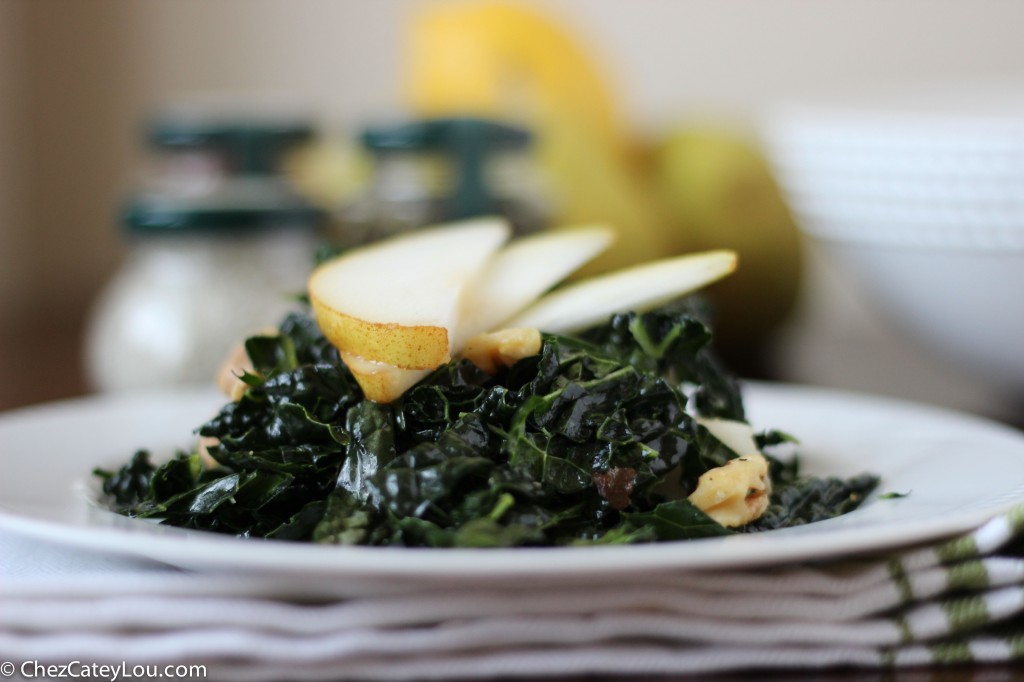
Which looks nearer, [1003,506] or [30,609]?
[30,609]

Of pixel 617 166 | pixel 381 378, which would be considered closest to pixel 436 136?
pixel 617 166

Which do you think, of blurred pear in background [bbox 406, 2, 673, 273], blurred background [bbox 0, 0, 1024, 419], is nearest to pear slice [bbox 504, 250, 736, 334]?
blurred background [bbox 0, 0, 1024, 419]

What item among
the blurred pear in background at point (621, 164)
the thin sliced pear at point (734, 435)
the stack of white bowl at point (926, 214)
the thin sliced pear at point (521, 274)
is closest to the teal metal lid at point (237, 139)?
the blurred pear in background at point (621, 164)

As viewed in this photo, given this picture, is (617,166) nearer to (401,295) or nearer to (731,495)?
(401,295)

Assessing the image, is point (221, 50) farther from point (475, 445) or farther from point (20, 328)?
point (475, 445)

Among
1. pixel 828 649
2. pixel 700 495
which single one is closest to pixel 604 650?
pixel 828 649

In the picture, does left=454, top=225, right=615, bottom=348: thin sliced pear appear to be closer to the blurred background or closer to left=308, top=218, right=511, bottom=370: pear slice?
left=308, top=218, right=511, bottom=370: pear slice

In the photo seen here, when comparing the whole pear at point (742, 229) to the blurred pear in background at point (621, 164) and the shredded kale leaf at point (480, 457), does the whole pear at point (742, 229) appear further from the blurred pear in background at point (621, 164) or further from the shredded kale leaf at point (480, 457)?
the shredded kale leaf at point (480, 457)
